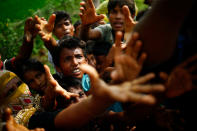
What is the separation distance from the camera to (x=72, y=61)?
2.42m

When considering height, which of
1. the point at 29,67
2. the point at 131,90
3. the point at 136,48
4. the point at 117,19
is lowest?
the point at 29,67

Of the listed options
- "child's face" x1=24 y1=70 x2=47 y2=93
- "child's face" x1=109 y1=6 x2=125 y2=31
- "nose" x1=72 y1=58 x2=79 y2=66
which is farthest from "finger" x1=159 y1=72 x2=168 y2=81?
"child's face" x1=24 y1=70 x2=47 y2=93

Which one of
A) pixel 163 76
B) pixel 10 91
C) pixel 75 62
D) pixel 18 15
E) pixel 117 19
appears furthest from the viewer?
pixel 18 15

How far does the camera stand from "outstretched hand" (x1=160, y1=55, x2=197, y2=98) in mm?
984

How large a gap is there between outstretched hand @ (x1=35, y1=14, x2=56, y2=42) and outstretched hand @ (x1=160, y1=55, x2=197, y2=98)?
74.8 inches

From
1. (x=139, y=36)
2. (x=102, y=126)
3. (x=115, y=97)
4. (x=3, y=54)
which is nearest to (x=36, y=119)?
(x=102, y=126)

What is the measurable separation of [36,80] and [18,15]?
8.07 feet

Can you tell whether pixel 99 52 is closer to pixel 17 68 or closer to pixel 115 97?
pixel 17 68

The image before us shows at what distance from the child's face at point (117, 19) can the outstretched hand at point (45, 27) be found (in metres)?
0.85

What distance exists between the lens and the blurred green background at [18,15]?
4262 mm

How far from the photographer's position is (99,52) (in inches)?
114

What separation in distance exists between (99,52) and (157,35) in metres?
1.90

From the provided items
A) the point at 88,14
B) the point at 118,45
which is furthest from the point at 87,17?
the point at 118,45

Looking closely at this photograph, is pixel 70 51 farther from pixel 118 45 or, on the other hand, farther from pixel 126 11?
pixel 118 45
